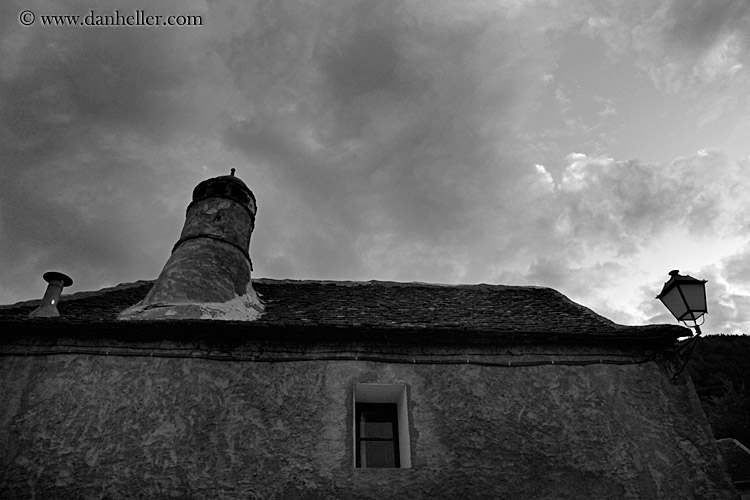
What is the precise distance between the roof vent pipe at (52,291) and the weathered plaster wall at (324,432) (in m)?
1.64

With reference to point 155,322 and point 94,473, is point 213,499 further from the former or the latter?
point 155,322

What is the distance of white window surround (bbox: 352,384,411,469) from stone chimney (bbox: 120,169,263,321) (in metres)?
2.71

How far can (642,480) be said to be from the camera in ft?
21.0

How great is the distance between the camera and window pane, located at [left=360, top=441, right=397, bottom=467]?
22.1 feet

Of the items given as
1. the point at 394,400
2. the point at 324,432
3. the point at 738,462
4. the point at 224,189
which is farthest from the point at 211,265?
the point at 738,462

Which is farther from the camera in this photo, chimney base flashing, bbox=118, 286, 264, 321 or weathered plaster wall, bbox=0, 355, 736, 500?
chimney base flashing, bbox=118, 286, 264, 321

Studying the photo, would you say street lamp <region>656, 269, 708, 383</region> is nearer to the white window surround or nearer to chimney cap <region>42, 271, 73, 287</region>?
the white window surround

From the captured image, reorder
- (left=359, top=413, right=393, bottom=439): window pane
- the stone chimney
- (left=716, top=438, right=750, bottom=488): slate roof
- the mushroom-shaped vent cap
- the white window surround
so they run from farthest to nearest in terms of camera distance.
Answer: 1. (left=716, top=438, right=750, bottom=488): slate roof
2. the mushroom-shaped vent cap
3. the stone chimney
4. (left=359, top=413, right=393, bottom=439): window pane
5. the white window surround

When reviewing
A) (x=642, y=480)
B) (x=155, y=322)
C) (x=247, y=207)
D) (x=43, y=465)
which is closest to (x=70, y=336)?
(x=155, y=322)

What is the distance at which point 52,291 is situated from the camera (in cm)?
872

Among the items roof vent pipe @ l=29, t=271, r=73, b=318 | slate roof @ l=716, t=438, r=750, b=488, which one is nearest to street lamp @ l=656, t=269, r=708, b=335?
roof vent pipe @ l=29, t=271, r=73, b=318

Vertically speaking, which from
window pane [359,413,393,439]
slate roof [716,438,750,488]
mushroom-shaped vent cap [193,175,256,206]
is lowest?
window pane [359,413,393,439]

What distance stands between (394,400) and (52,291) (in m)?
6.63

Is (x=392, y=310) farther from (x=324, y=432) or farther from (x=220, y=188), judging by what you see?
(x=220, y=188)
